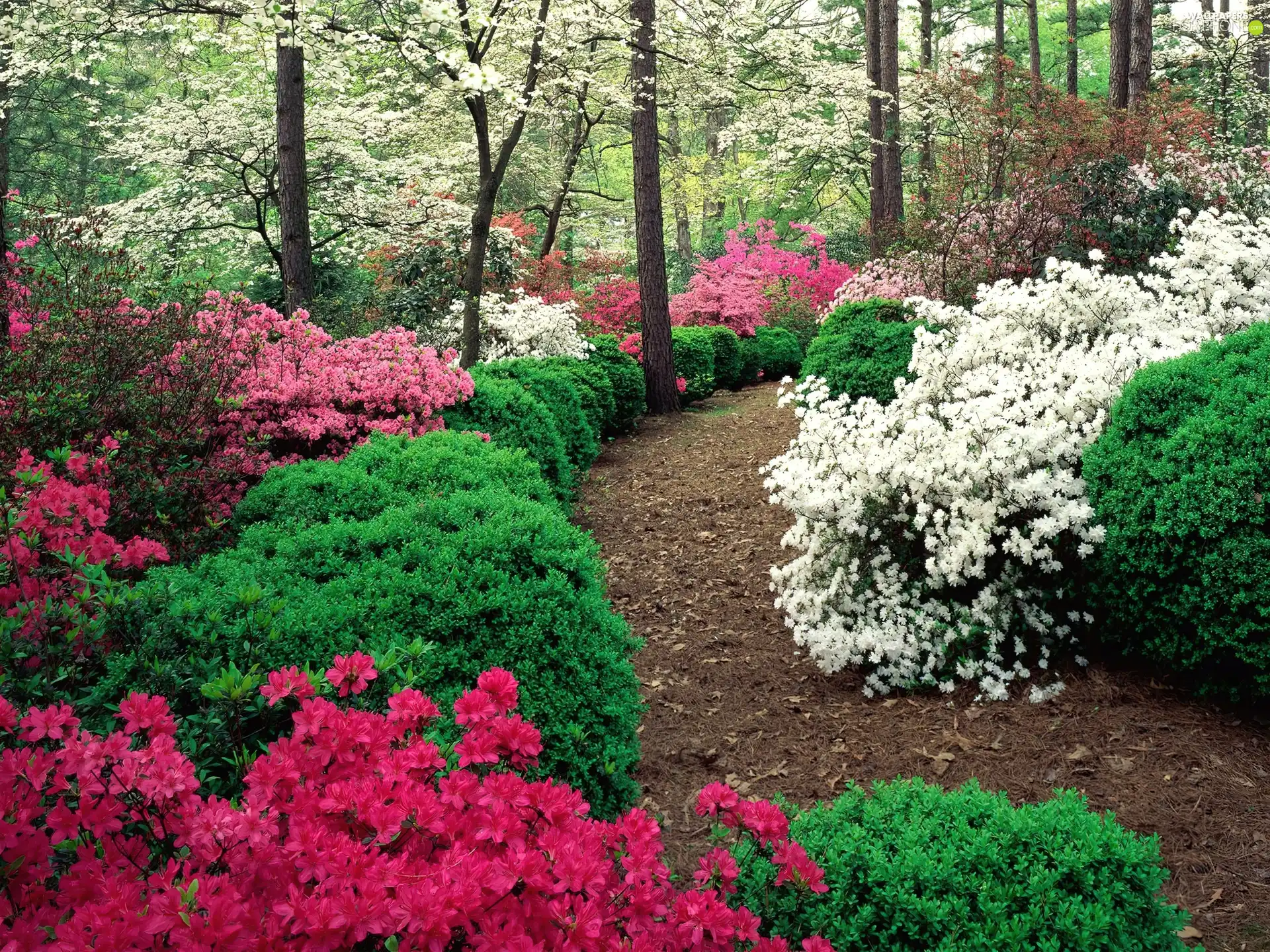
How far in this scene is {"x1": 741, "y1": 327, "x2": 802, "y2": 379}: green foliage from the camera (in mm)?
14969

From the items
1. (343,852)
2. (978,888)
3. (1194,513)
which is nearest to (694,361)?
(1194,513)

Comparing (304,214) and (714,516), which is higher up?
(304,214)

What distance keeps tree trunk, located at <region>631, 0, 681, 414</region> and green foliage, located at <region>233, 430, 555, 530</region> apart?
6478 mm

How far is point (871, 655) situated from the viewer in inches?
167

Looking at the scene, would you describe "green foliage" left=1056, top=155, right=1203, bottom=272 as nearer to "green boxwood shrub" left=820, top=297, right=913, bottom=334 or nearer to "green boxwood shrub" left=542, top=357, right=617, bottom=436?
"green boxwood shrub" left=820, top=297, right=913, bottom=334

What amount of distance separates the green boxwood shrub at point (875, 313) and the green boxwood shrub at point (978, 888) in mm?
7276

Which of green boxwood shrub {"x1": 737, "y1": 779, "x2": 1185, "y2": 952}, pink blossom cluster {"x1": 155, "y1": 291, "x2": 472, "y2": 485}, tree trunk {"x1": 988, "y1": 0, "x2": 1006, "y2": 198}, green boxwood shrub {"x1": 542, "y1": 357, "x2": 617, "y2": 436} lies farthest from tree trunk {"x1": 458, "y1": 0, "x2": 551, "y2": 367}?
green boxwood shrub {"x1": 737, "y1": 779, "x2": 1185, "y2": 952}

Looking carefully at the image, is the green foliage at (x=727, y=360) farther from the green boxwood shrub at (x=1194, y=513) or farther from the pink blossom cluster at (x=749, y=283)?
the green boxwood shrub at (x=1194, y=513)

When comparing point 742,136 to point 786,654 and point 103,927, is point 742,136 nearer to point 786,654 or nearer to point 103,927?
point 786,654

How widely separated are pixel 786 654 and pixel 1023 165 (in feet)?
24.4

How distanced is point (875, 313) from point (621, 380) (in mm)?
2995

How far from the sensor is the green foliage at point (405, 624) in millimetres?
2195

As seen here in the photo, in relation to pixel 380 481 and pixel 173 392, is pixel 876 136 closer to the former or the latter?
pixel 380 481

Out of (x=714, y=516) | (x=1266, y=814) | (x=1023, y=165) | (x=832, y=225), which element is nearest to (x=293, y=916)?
(x=1266, y=814)
